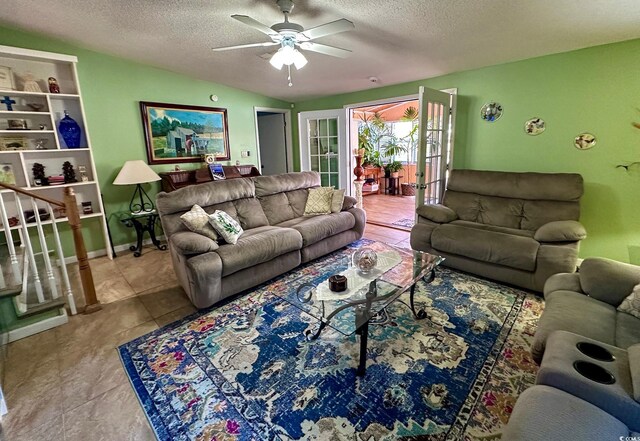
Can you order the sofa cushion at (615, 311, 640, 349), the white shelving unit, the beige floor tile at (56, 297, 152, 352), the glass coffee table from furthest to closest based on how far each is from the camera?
→ the white shelving unit, the beige floor tile at (56, 297, 152, 352), the glass coffee table, the sofa cushion at (615, 311, 640, 349)

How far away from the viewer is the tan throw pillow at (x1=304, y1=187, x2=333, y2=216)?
3.84 metres

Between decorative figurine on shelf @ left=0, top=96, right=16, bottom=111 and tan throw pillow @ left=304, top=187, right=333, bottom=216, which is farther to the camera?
tan throw pillow @ left=304, top=187, right=333, bottom=216

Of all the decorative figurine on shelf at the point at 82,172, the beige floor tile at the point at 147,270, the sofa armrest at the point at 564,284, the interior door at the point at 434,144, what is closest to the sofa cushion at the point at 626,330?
the sofa armrest at the point at 564,284

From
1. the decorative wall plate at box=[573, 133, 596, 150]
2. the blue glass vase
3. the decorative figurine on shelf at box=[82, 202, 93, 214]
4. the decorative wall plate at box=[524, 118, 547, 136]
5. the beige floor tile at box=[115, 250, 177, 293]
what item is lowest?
the beige floor tile at box=[115, 250, 177, 293]

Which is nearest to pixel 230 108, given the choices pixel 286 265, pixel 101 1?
pixel 101 1

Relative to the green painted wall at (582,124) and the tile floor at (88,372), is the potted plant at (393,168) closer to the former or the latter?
the green painted wall at (582,124)

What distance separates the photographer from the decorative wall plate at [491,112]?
12.1 ft

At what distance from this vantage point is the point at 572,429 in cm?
97

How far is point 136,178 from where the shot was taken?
12.4 feet

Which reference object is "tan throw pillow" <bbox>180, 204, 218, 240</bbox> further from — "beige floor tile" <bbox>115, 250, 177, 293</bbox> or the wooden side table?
the wooden side table

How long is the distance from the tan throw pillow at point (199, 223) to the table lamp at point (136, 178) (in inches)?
58.7

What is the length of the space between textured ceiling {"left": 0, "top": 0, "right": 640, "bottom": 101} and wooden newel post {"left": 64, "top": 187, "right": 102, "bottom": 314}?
1700mm

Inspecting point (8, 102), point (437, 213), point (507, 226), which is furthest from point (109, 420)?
point (507, 226)

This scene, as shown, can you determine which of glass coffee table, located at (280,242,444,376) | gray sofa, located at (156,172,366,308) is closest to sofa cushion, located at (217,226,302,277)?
gray sofa, located at (156,172,366,308)
